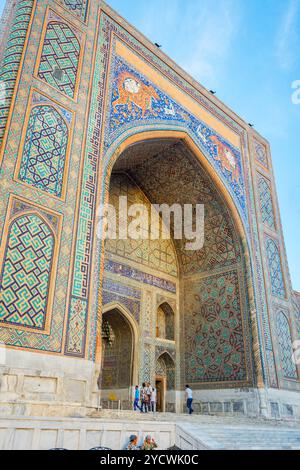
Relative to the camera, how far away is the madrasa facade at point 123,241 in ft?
15.4

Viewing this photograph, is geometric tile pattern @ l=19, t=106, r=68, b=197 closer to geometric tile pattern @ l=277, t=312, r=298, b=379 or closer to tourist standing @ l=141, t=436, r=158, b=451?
tourist standing @ l=141, t=436, r=158, b=451

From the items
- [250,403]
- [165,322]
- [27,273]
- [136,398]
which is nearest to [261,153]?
[165,322]

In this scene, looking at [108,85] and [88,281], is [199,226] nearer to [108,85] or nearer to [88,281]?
[108,85]

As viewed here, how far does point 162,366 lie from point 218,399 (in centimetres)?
140

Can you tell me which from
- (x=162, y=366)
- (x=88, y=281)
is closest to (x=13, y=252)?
(x=88, y=281)

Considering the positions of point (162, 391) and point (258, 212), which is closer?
point (162, 391)

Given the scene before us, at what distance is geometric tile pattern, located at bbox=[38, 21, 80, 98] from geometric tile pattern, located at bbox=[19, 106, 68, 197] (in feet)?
1.77

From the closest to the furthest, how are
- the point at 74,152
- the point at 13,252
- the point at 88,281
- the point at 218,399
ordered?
the point at 13,252
the point at 88,281
the point at 74,152
the point at 218,399

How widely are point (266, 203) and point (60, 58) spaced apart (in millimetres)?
6043

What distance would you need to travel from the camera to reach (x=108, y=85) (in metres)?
6.90

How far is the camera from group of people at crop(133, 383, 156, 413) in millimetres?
6660

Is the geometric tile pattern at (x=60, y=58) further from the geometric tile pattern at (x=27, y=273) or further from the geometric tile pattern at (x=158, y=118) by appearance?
the geometric tile pattern at (x=27, y=273)

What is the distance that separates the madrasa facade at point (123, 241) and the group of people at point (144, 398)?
50 centimetres

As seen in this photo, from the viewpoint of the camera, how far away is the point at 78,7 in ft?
23.2
